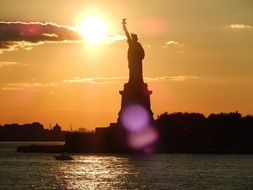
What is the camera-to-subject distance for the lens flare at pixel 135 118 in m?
92.0

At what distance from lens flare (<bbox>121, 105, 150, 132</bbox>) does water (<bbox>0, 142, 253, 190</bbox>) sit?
1149cm

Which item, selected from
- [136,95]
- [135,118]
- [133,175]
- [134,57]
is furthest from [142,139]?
[133,175]

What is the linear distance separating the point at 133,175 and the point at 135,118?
100 ft

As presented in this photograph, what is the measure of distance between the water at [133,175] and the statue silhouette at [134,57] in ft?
44.3

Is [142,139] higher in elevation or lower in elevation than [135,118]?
lower

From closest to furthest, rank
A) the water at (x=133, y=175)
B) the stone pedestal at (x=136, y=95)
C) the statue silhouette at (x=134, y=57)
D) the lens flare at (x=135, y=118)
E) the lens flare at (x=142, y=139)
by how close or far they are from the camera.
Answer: the water at (x=133, y=175) → the statue silhouette at (x=134, y=57) → the stone pedestal at (x=136, y=95) → the lens flare at (x=135, y=118) → the lens flare at (x=142, y=139)

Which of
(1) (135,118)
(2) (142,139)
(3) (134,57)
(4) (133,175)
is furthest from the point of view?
(2) (142,139)

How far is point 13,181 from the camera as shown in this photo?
58.9 meters

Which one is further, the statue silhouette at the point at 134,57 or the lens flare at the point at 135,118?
the lens flare at the point at 135,118

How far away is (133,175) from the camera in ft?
206

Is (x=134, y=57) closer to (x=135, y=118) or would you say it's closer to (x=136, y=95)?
(x=136, y=95)

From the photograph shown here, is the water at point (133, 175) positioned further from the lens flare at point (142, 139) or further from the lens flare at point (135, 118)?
the lens flare at point (142, 139)

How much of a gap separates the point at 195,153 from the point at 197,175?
4174 centimetres

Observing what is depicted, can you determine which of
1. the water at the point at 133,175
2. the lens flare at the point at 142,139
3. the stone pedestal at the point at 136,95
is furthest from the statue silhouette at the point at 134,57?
the water at the point at 133,175
